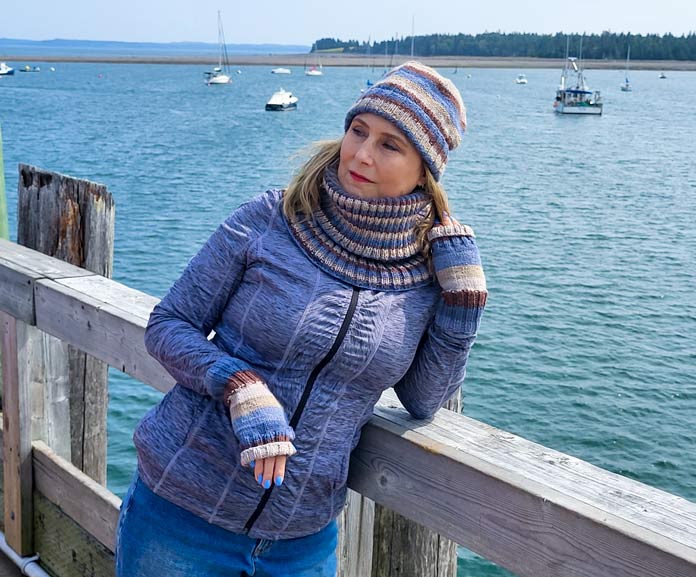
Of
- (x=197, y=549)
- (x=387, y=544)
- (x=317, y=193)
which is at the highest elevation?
(x=317, y=193)

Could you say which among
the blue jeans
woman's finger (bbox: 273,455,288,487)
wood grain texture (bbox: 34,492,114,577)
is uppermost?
woman's finger (bbox: 273,455,288,487)

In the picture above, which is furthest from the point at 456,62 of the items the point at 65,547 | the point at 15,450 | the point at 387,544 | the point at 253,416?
the point at 253,416

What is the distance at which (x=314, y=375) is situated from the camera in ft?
6.24

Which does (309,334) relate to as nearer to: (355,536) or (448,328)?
(448,328)

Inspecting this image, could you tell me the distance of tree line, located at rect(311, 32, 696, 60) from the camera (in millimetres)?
155250

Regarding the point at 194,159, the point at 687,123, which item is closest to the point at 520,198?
the point at 194,159

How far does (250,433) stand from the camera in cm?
178

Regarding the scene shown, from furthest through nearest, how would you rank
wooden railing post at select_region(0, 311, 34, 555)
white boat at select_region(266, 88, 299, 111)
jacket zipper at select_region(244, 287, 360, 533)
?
white boat at select_region(266, 88, 299, 111)
wooden railing post at select_region(0, 311, 34, 555)
jacket zipper at select_region(244, 287, 360, 533)

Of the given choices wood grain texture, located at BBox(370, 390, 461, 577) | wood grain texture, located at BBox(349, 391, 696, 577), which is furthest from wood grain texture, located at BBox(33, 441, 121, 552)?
wood grain texture, located at BBox(349, 391, 696, 577)

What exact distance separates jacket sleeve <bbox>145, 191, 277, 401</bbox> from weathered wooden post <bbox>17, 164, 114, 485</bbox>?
114cm

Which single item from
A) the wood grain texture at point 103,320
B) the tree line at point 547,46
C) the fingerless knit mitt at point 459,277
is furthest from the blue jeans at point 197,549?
the tree line at point 547,46

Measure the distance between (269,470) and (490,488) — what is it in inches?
16.4

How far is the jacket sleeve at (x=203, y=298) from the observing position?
192 cm

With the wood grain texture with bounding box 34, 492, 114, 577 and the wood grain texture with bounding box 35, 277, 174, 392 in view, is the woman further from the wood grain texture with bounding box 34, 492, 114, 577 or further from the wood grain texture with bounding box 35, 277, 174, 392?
the wood grain texture with bounding box 34, 492, 114, 577
